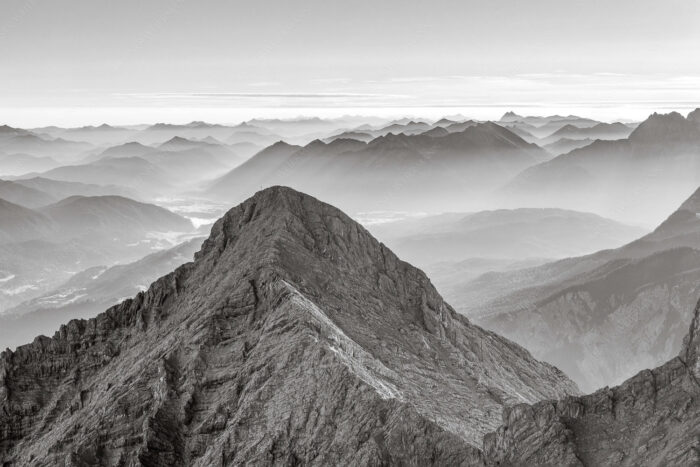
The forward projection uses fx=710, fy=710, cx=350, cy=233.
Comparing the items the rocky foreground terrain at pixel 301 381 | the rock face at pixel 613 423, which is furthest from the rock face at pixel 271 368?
the rock face at pixel 613 423

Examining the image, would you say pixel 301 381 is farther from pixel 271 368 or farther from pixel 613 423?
pixel 613 423

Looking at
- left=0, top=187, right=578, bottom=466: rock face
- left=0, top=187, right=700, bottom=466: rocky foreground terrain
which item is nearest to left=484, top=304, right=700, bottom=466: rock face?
left=0, top=187, right=700, bottom=466: rocky foreground terrain

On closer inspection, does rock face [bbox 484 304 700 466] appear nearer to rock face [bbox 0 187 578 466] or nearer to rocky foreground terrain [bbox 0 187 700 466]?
rocky foreground terrain [bbox 0 187 700 466]

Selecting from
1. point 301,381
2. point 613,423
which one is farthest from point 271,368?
point 613,423

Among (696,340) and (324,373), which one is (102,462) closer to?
(324,373)

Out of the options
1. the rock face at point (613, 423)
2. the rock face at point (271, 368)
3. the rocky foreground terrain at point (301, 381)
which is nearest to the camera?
the rock face at point (613, 423)

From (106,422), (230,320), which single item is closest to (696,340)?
(230,320)

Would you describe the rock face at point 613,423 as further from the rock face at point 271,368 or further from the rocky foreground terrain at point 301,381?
the rock face at point 271,368
